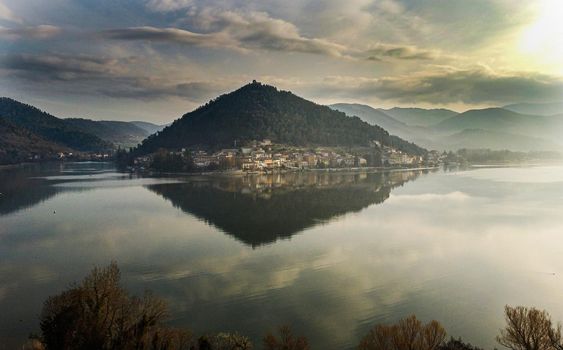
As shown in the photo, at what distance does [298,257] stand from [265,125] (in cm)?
6154

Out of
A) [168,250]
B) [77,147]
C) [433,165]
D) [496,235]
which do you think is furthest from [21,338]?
[77,147]

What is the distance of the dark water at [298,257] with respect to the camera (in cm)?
995

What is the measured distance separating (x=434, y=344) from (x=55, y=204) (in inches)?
995

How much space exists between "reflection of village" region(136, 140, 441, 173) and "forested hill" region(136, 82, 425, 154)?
3349mm

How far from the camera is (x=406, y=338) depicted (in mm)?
6852

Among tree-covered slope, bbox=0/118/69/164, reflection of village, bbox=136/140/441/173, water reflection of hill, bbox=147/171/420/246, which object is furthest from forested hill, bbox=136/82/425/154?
water reflection of hill, bbox=147/171/420/246

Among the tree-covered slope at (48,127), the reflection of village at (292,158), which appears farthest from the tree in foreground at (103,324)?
the tree-covered slope at (48,127)

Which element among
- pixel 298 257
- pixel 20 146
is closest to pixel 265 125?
pixel 20 146

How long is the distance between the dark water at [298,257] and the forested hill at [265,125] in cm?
4309

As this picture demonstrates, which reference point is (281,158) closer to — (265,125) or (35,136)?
(265,125)

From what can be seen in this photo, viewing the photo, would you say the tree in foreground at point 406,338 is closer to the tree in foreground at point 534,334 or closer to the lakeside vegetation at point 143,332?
the lakeside vegetation at point 143,332

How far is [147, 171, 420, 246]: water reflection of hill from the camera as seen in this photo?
20.6m

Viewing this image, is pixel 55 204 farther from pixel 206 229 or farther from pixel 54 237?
pixel 206 229

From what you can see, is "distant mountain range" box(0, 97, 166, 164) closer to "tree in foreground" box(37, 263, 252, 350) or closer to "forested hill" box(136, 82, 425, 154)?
"forested hill" box(136, 82, 425, 154)
